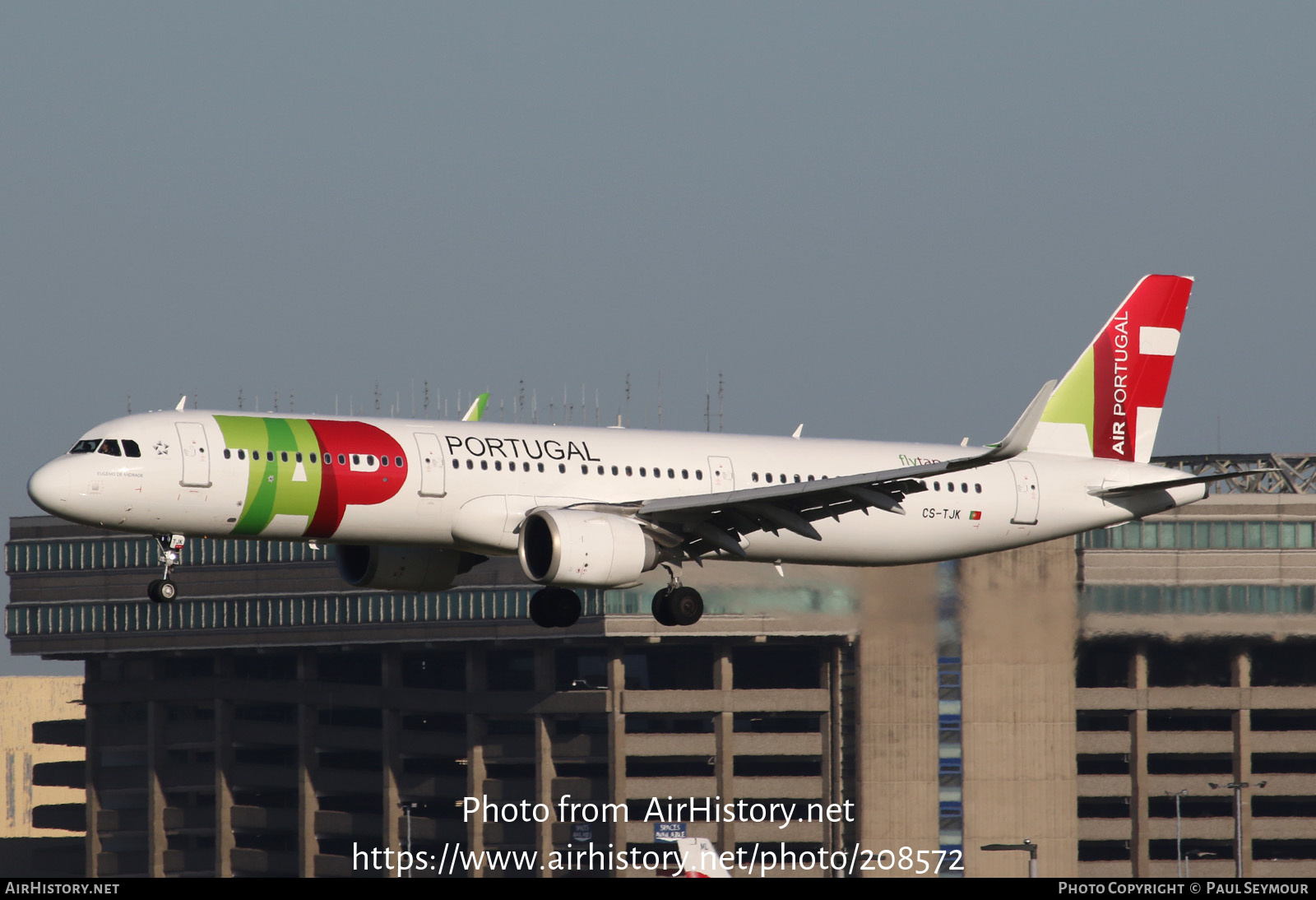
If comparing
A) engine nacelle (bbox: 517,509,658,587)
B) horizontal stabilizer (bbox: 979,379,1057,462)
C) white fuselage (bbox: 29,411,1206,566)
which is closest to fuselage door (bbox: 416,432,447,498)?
white fuselage (bbox: 29,411,1206,566)

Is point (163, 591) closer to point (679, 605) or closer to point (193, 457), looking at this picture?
point (193, 457)

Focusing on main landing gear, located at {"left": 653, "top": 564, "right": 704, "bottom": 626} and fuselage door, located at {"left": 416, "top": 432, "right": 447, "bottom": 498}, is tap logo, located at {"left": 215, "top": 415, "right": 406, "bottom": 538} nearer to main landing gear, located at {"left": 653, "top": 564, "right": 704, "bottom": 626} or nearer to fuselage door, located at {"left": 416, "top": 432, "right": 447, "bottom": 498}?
fuselage door, located at {"left": 416, "top": 432, "right": 447, "bottom": 498}

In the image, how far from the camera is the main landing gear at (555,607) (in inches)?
2094

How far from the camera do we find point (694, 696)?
5979 inches

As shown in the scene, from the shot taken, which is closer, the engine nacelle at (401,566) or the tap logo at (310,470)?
the tap logo at (310,470)

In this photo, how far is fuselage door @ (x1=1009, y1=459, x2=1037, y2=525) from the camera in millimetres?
55375

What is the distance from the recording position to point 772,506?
49.3 metres

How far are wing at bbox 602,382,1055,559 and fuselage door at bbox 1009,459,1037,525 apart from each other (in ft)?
17.4

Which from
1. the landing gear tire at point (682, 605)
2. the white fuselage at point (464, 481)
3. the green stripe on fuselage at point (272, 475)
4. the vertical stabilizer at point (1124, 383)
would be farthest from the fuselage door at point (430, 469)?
the vertical stabilizer at point (1124, 383)

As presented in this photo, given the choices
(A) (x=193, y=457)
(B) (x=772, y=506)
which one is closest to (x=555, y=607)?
(B) (x=772, y=506)

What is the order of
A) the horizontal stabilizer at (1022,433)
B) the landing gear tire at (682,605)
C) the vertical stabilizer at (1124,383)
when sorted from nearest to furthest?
the horizontal stabilizer at (1022,433) → the landing gear tire at (682,605) → the vertical stabilizer at (1124,383)

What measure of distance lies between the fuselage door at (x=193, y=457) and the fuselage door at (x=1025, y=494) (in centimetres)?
2189

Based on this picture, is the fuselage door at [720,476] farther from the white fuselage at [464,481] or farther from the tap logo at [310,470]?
the tap logo at [310,470]

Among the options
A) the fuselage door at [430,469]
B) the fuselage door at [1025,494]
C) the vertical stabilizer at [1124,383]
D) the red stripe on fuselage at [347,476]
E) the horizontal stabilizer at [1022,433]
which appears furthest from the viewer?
the vertical stabilizer at [1124,383]
